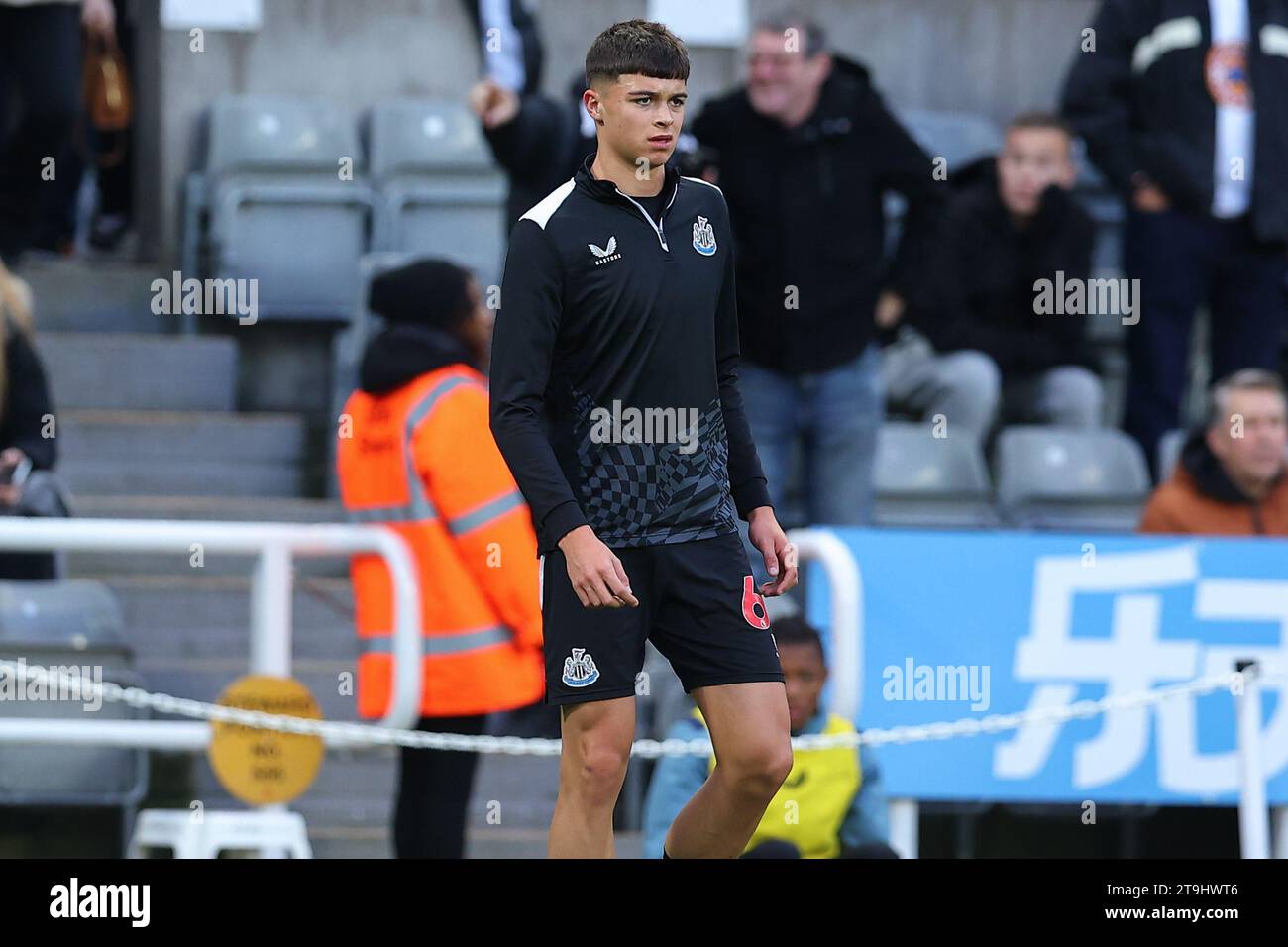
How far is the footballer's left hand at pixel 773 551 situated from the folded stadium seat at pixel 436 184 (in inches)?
193

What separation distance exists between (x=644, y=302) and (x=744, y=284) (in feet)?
11.8

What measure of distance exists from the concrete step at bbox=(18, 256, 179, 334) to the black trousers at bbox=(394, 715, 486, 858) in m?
3.77

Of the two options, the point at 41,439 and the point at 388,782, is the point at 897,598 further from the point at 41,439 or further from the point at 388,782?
the point at 41,439

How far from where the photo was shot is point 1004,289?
27.7 feet

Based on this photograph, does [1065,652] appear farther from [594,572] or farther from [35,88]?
[35,88]

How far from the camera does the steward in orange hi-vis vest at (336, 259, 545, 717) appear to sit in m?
5.92

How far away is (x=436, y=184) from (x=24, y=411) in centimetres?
284

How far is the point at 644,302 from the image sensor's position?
153 inches

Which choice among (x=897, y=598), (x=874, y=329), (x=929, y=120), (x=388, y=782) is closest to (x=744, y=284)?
(x=874, y=329)

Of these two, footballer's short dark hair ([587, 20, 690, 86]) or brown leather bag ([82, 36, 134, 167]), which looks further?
brown leather bag ([82, 36, 134, 167])

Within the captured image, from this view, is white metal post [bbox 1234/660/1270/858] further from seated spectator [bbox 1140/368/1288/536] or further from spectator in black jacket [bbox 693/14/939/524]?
spectator in black jacket [bbox 693/14/939/524]

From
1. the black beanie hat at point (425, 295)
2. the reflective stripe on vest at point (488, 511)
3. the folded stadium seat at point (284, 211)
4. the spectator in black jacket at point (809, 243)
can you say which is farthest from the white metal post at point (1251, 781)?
the folded stadium seat at point (284, 211)

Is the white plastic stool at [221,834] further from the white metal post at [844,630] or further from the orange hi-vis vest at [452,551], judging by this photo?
the white metal post at [844,630]

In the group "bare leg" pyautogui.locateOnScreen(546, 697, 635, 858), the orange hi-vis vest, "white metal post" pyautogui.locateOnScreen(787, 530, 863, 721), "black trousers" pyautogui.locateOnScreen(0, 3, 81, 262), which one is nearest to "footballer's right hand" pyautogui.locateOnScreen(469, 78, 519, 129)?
the orange hi-vis vest
